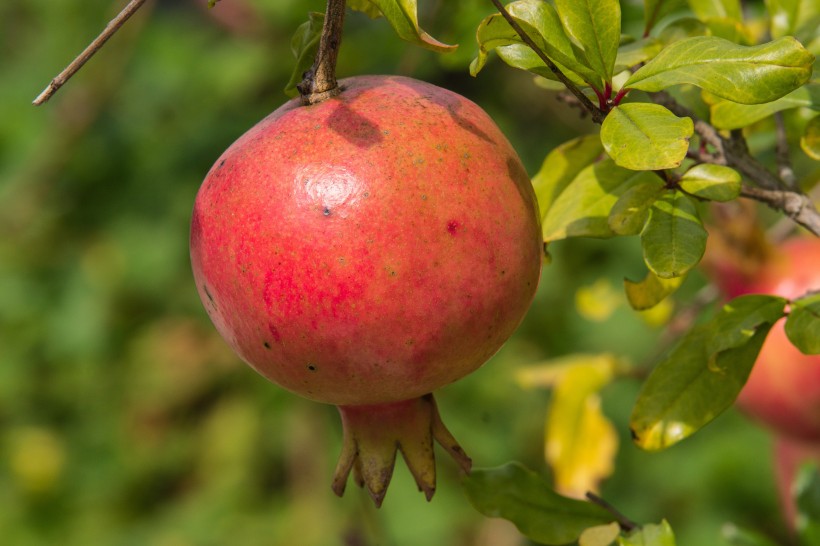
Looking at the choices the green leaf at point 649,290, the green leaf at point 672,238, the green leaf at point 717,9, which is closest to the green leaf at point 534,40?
the green leaf at point 672,238

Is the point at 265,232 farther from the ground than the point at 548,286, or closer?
farther from the ground

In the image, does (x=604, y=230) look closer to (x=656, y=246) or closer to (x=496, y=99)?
(x=656, y=246)

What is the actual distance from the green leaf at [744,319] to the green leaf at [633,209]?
0.14 meters

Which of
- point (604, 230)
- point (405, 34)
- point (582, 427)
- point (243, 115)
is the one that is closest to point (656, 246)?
point (604, 230)

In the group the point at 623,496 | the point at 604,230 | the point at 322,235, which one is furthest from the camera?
the point at 623,496

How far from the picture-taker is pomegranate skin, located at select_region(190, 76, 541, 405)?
72cm

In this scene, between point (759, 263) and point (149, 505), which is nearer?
point (759, 263)

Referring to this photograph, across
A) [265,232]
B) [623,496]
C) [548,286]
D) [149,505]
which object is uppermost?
[265,232]

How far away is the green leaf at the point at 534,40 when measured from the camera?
77cm

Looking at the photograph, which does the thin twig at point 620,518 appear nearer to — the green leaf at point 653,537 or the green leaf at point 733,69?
the green leaf at point 653,537

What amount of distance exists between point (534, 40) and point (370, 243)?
0.20 m

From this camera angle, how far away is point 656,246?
0.77 m

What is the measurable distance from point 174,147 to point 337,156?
5.90ft

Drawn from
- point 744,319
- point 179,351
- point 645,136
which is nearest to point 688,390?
point 744,319
